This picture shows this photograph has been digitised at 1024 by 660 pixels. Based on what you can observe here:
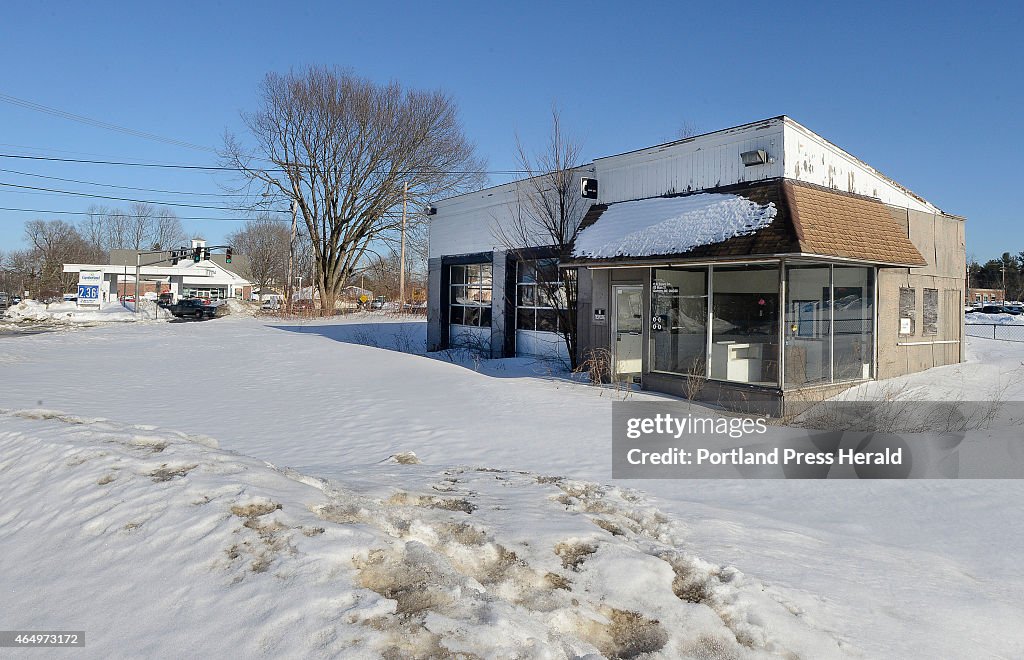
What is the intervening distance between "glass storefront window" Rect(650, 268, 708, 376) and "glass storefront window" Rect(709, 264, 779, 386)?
10.7 inches

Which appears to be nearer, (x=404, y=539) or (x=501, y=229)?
(x=404, y=539)

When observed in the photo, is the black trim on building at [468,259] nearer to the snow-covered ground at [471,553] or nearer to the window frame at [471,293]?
the window frame at [471,293]

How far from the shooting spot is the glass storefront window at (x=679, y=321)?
43.3 ft

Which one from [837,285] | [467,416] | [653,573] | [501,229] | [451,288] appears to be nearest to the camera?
[653,573]

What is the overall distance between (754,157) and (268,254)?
86410mm

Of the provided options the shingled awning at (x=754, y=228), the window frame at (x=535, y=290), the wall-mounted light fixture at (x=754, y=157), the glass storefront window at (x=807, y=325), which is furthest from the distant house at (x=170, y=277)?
the glass storefront window at (x=807, y=325)

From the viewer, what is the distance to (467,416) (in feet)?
38.3

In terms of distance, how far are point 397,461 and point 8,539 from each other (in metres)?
4.24

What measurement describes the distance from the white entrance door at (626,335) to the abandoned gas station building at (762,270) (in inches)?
1.3

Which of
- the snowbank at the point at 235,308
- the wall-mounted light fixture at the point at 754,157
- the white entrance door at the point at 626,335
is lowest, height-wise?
the white entrance door at the point at 626,335

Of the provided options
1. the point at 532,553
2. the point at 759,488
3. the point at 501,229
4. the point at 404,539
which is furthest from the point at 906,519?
the point at 501,229

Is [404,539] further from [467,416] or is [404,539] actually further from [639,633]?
[467,416]

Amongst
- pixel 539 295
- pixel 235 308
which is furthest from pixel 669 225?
pixel 235 308

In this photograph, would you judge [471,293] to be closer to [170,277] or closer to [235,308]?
[235,308]
